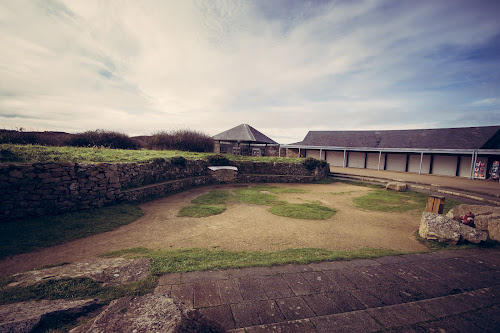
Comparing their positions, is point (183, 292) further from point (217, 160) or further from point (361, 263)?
point (217, 160)

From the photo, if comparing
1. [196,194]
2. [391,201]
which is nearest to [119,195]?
[196,194]

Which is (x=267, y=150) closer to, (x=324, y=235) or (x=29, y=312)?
(x=324, y=235)

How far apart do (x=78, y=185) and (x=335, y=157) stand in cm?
2505

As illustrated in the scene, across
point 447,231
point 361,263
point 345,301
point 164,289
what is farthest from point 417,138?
point 164,289

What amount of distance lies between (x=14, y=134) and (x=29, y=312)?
44.6ft

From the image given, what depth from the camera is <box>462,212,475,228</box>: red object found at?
17.2 feet

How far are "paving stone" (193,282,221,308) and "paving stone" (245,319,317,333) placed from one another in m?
0.61

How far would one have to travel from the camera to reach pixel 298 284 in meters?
2.91

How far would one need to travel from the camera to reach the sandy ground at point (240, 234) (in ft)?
14.1

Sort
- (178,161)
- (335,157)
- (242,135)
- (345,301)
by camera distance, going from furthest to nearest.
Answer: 1. (335,157)
2. (242,135)
3. (178,161)
4. (345,301)

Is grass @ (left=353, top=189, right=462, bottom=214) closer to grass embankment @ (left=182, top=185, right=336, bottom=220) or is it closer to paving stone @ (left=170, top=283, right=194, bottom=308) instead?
grass embankment @ (left=182, top=185, right=336, bottom=220)

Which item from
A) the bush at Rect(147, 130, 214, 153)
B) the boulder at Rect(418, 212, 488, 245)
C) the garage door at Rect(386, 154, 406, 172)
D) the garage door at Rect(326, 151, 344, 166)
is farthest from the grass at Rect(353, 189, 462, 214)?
the garage door at Rect(326, 151, 344, 166)

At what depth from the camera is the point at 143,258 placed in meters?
3.59

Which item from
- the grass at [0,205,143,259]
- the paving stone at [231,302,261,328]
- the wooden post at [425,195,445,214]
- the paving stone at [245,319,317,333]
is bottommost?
the grass at [0,205,143,259]
